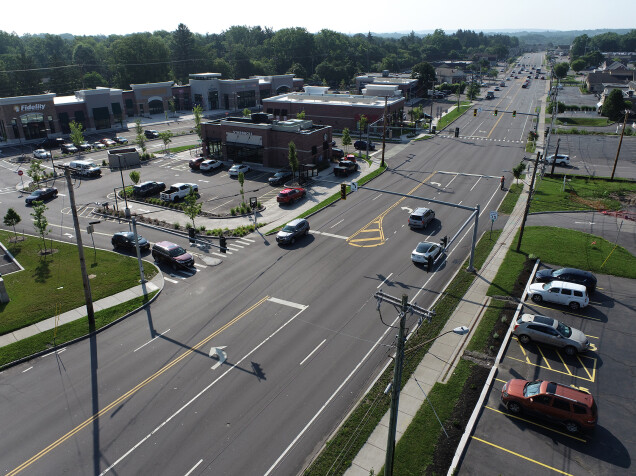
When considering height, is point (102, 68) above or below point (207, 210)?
above

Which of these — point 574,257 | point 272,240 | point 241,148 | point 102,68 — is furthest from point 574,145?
point 102,68

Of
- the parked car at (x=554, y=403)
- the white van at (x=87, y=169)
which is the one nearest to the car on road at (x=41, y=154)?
the white van at (x=87, y=169)

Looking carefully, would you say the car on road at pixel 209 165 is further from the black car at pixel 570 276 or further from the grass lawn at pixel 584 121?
the grass lawn at pixel 584 121

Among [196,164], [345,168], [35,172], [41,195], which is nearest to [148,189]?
[196,164]

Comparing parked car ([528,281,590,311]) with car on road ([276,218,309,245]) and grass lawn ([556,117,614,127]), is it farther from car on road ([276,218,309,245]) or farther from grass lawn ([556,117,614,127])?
grass lawn ([556,117,614,127])

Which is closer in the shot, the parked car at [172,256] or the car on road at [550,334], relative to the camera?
the car on road at [550,334]

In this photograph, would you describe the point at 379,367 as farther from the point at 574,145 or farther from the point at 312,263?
the point at 574,145

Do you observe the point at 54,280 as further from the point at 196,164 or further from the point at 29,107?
the point at 29,107
